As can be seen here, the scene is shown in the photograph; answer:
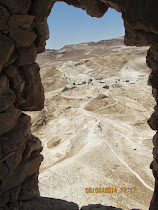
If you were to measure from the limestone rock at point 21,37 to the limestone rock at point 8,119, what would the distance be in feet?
6.70

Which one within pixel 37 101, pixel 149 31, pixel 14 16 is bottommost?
pixel 37 101

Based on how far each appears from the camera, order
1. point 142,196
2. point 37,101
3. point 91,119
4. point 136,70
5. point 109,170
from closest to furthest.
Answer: point 37,101, point 142,196, point 109,170, point 91,119, point 136,70

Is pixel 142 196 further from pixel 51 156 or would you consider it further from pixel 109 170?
pixel 51 156

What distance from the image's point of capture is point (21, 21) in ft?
19.6

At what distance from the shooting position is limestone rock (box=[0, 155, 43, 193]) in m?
6.11

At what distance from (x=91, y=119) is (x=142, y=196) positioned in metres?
15.2

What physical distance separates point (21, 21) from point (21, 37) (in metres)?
0.46

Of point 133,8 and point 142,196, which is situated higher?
point 133,8

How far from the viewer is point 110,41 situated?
15350 centimetres

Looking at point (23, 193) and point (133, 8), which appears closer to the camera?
point (133, 8)

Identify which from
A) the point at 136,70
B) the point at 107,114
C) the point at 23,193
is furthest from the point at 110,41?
the point at 23,193
